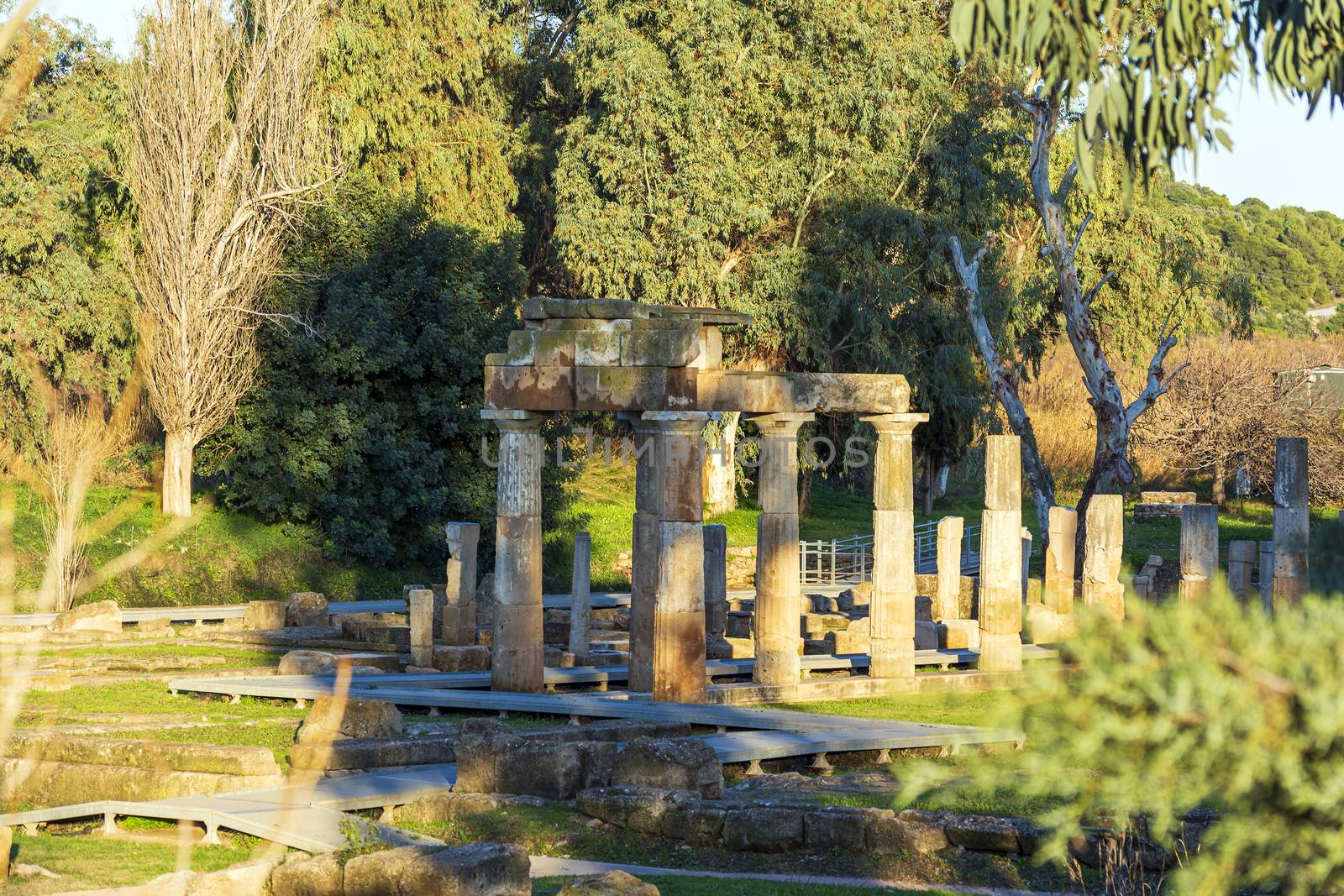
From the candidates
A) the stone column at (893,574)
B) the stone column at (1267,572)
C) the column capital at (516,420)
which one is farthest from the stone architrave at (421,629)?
the stone column at (1267,572)

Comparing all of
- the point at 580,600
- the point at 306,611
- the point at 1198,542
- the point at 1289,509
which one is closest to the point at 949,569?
the point at 1198,542

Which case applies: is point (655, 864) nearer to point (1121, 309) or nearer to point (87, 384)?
point (87, 384)

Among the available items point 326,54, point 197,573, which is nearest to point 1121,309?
point 326,54

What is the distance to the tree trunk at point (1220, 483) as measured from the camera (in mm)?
48781

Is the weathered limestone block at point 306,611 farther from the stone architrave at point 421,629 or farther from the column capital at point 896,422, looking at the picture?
the column capital at point 896,422

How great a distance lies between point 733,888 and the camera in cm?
1197

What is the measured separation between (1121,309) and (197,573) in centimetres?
2532

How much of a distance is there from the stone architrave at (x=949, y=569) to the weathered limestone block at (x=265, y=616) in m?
11.8

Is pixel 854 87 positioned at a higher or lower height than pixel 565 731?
higher

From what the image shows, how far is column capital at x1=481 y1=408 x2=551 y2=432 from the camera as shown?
21.4 meters

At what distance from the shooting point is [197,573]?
1368 inches

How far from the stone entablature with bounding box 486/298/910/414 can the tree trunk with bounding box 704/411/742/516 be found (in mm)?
23386

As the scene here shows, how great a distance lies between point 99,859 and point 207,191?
80.7 ft

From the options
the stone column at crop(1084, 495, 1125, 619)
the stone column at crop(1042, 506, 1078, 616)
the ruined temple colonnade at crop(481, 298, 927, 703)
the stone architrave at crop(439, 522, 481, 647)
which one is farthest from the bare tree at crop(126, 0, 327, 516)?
the stone column at crop(1084, 495, 1125, 619)
